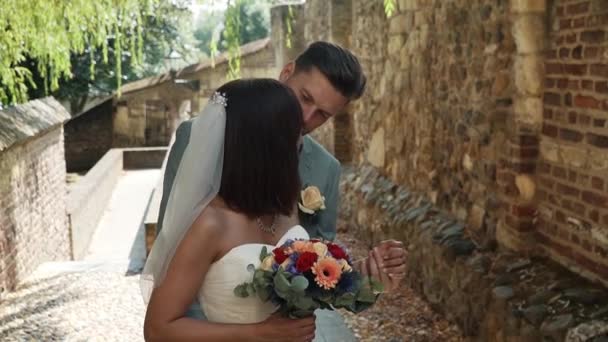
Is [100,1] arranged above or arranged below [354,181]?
above

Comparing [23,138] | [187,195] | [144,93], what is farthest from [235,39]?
[144,93]

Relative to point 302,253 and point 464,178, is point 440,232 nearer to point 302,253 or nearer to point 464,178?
point 464,178

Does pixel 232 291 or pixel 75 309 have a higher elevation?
pixel 232 291

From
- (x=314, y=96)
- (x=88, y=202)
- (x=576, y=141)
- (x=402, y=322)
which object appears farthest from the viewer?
(x=88, y=202)

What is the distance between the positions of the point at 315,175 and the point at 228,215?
0.61 metres

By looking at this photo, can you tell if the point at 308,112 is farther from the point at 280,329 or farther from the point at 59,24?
the point at 59,24

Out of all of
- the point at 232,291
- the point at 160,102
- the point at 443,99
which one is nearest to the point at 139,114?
the point at 160,102

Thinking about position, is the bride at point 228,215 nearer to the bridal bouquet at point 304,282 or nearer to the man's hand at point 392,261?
the bridal bouquet at point 304,282

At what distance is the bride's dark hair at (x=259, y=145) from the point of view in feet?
5.56

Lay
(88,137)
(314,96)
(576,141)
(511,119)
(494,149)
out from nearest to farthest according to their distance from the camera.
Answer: (314,96), (576,141), (511,119), (494,149), (88,137)

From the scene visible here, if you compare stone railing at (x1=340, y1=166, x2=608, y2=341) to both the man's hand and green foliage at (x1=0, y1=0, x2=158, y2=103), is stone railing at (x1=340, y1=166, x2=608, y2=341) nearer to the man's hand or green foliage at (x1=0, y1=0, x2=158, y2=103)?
the man's hand

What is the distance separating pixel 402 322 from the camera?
4.52 metres

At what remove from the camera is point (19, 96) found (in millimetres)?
6238

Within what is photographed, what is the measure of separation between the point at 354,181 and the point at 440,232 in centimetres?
269
